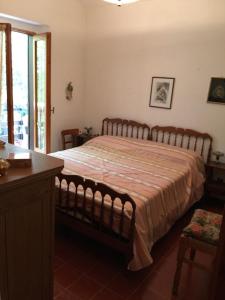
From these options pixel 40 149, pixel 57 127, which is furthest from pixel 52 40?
pixel 40 149

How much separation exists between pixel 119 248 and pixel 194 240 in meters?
0.64

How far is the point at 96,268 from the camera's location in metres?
2.23

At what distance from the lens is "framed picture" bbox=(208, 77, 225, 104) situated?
338cm

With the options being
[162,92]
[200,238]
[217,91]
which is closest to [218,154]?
[217,91]

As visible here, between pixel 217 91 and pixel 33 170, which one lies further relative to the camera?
pixel 217 91

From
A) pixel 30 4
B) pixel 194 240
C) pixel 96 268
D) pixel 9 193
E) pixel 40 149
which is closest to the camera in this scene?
pixel 9 193

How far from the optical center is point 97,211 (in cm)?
224

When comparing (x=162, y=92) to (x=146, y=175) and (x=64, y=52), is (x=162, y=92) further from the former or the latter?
(x=64, y=52)

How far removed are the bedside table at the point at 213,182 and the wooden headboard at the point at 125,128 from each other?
1.10m

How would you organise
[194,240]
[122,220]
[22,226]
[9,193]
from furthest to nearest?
[122,220] → [194,240] → [22,226] → [9,193]

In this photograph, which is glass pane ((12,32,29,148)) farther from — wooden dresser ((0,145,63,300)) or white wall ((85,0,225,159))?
wooden dresser ((0,145,63,300))

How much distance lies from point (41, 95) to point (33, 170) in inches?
129

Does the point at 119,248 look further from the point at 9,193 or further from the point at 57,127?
the point at 57,127

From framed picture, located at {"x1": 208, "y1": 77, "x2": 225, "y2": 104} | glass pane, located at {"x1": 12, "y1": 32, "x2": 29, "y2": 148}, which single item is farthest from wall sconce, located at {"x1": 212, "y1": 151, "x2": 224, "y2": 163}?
glass pane, located at {"x1": 12, "y1": 32, "x2": 29, "y2": 148}
